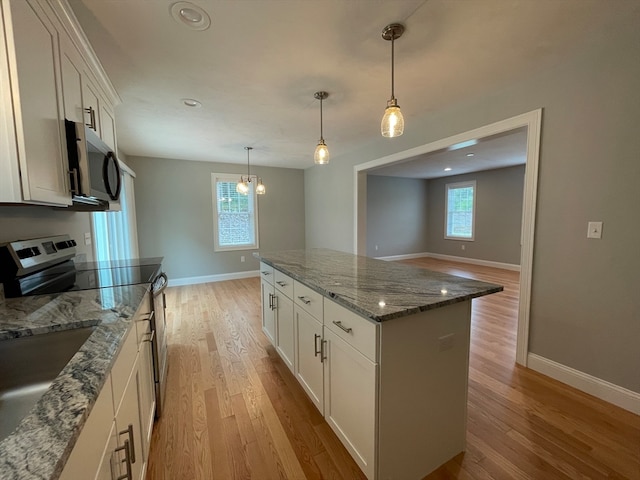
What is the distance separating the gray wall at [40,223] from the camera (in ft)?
4.89

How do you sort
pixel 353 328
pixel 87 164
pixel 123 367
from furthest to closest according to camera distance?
pixel 87 164
pixel 353 328
pixel 123 367

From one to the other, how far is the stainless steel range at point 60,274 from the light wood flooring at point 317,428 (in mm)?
371

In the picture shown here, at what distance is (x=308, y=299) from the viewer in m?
1.77

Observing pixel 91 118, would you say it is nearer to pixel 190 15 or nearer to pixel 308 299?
pixel 190 15

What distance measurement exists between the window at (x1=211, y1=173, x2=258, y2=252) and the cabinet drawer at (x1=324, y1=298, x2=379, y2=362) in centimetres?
454

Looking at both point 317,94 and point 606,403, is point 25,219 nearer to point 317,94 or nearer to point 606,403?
point 317,94

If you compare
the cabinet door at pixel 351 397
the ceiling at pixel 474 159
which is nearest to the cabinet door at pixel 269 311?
the cabinet door at pixel 351 397

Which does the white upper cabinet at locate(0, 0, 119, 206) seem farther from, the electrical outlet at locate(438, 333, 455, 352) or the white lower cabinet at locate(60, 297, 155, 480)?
the electrical outlet at locate(438, 333, 455, 352)

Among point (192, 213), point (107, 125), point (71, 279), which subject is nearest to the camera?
point (71, 279)

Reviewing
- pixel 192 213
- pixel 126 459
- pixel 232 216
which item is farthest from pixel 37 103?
pixel 232 216

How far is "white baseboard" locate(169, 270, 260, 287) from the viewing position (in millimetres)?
5219

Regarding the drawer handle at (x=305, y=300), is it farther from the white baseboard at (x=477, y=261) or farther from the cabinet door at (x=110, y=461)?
the white baseboard at (x=477, y=261)

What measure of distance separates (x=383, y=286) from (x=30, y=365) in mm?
1599

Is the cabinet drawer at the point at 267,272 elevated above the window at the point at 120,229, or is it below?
below
